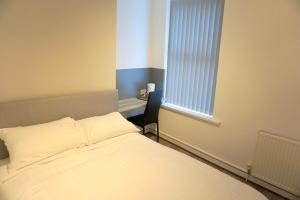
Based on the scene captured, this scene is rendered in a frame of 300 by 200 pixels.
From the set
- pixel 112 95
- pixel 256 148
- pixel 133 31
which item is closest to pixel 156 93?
pixel 112 95

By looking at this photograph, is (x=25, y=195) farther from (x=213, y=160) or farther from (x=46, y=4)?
(x=213, y=160)

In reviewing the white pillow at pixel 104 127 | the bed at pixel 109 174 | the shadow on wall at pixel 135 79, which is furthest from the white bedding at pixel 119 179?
the shadow on wall at pixel 135 79

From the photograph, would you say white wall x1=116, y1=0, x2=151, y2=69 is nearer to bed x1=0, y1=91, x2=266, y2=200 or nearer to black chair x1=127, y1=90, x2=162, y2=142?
A: black chair x1=127, y1=90, x2=162, y2=142

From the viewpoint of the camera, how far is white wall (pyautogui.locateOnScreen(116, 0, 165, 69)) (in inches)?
126

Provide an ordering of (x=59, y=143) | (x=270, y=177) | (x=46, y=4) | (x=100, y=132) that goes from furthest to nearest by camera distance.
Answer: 1. (x=270, y=177)
2. (x=100, y=132)
3. (x=46, y=4)
4. (x=59, y=143)

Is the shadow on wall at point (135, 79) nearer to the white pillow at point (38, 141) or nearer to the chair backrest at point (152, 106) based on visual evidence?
the chair backrest at point (152, 106)

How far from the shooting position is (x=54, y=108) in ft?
7.27

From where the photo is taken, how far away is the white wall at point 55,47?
6.37 feet

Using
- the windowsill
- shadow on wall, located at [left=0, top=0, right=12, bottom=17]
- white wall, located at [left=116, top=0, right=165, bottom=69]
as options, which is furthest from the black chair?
shadow on wall, located at [left=0, top=0, right=12, bottom=17]

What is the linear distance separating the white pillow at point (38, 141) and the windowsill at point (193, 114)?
1.62 meters

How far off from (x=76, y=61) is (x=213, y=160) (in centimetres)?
216

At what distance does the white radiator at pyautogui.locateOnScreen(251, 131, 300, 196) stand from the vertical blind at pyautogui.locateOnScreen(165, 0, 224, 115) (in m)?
0.81

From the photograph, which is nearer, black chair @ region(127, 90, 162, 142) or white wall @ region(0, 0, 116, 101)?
white wall @ region(0, 0, 116, 101)

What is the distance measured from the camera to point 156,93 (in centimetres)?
312
